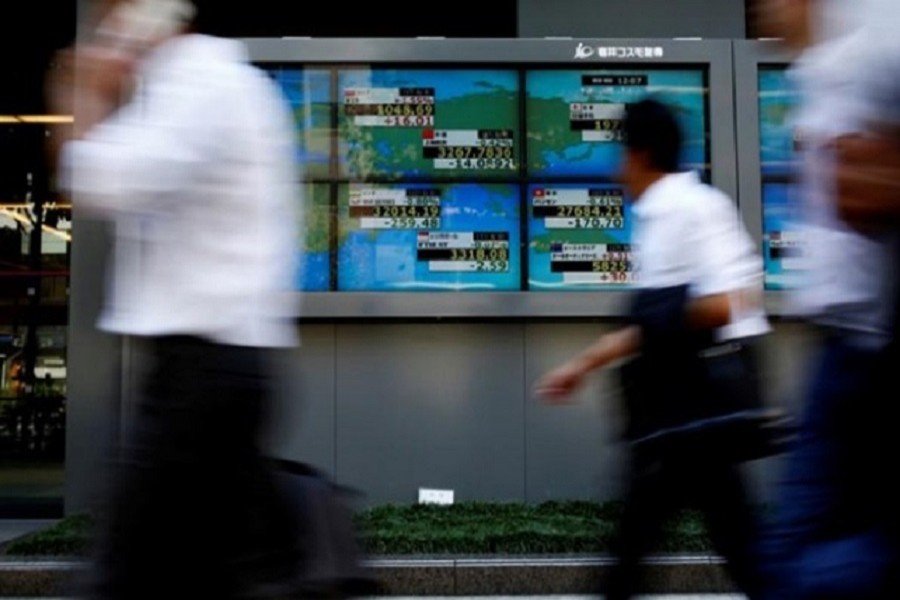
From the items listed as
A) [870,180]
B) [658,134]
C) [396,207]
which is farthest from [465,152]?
[870,180]

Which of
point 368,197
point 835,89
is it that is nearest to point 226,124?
point 835,89

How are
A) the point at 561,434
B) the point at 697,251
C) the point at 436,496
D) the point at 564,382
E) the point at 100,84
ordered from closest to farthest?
the point at 100,84 < the point at 697,251 < the point at 564,382 < the point at 436,496 < the point at 561,434

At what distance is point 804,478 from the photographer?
2.35 meters

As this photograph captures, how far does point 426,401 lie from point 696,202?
4.90 m

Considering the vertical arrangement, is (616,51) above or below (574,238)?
above

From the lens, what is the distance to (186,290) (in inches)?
94.0

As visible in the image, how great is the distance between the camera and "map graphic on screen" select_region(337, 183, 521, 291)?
8398mm

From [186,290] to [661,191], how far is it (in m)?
1.89

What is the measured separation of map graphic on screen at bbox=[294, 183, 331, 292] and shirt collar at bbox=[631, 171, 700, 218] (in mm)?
4726

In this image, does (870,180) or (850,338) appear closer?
(870,180)

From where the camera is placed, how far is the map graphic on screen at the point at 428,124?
8438 mm

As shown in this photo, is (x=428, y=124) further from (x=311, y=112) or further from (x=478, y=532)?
(x=478, y=532)

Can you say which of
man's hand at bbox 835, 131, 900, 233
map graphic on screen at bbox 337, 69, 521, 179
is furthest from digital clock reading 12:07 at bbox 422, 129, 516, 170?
man's hand at bbox 835, 131, 900, 233

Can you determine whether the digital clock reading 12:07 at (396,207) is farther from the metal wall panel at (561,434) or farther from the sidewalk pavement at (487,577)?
the sidewalk pavement at (487,577)
